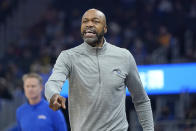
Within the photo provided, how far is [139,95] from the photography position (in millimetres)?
4469

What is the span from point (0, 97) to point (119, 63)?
33.0ft

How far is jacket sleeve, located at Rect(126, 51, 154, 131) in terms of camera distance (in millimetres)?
4391

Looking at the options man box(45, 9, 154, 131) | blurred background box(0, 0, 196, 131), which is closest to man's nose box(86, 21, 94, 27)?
man box(45, 9, 154, 131)

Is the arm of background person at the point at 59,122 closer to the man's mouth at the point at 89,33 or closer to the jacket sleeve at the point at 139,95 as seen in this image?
the jacket sleeve at the point at 139,95

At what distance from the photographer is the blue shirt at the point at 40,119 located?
677 cm

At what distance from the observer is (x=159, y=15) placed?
56.6ft

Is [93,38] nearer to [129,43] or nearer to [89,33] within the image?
[89,33]

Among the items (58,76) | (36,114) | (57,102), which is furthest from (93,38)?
(36,114)

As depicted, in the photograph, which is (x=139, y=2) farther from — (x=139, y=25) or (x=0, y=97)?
(x=0, y=97)

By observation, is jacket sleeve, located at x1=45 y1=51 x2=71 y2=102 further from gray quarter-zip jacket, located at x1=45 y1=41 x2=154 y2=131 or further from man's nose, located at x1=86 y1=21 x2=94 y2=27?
man's nose, located at x1=86 y1=21 x2=94 y2=27

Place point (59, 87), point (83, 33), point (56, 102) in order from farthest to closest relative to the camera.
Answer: point (83, 33) < point (59, 87) < point (56, 102)

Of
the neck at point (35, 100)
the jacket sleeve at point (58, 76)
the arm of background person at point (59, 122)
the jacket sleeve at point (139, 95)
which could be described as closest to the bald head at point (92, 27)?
the jacket sleeve at point (58, 76)

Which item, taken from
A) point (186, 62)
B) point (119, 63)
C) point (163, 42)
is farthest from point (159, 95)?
point (119, 63)

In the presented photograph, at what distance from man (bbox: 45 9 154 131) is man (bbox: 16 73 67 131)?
255cm
